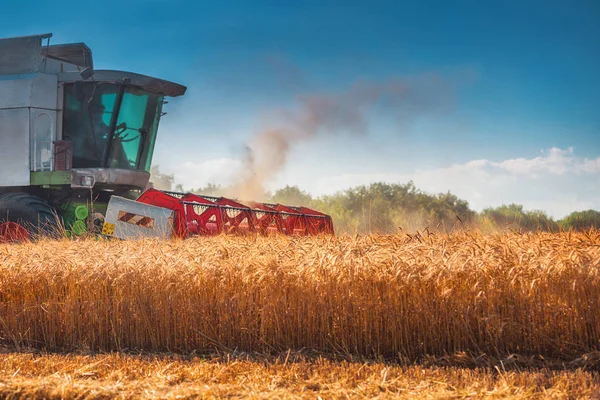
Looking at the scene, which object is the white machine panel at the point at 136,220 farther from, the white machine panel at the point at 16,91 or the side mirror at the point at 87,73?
the white machine panel at the point at 16,91

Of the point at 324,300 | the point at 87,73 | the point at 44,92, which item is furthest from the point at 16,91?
the point at 324,300

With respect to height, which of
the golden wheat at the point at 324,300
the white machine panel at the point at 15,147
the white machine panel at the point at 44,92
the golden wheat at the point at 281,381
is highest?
the white machine panel at the point at 44,92

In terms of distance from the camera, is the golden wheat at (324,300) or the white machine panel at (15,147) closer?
the golden wheat at (324,300)

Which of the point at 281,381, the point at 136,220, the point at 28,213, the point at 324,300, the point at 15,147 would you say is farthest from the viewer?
the point at 15,147

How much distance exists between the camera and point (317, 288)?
4.61 meters

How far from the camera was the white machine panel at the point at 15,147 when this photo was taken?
11195 millimetres

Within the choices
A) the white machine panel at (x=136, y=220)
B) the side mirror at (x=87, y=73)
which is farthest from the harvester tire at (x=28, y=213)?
the side mirror at (x=87, y=73)

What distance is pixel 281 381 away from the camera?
377cm

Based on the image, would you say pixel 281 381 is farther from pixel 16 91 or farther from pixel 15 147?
pixel 16 91

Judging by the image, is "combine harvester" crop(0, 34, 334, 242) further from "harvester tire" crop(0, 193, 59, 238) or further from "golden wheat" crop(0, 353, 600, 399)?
"golden wheat" crop(0, 353, 600, 399)

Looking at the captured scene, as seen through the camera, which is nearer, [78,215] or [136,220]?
[136,220]

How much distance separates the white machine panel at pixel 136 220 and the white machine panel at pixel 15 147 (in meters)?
3.19

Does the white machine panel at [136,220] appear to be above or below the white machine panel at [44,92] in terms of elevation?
below

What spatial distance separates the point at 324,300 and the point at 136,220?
4960mm
